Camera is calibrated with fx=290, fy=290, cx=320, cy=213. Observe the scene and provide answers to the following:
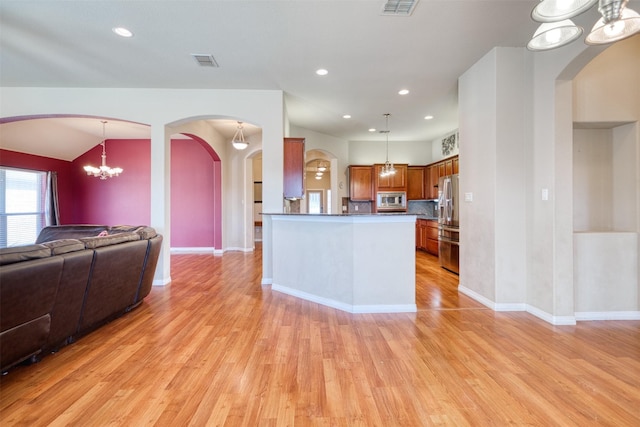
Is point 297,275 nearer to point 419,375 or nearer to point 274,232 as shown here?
point 274,232

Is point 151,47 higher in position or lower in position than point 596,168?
higher

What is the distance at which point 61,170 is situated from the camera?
287 inches

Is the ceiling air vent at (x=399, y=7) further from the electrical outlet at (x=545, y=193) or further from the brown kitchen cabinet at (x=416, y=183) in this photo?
the brown kitchen cabinet at (x=416, y=183)

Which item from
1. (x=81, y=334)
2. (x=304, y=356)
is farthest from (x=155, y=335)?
(x=304, y=356)

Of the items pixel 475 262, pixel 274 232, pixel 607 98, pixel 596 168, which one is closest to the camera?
pixel 607 98

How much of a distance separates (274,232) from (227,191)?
4.16 meters

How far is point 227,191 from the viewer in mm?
7879

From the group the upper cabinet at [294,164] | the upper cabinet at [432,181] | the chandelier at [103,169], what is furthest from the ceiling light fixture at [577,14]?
the chandelier at [103,169]

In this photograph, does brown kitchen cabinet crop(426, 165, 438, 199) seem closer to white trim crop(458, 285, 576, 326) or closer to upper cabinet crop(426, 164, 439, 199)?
upper cabinet crop(426, 164, 439, 199)

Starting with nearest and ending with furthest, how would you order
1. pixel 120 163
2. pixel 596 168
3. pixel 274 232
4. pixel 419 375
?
pixel 419 375 → pixel 596 168 → pixel 274 232 → pixel 120 163

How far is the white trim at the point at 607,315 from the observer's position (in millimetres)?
3037

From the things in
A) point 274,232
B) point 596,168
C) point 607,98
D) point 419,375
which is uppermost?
point 607,98

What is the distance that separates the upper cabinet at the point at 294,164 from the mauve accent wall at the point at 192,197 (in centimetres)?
389

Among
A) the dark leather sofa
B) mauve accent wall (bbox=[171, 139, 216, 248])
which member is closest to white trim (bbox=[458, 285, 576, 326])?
the dark leather sofa
